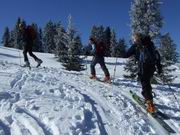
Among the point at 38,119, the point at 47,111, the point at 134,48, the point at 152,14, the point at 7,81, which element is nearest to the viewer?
the point at 38,119

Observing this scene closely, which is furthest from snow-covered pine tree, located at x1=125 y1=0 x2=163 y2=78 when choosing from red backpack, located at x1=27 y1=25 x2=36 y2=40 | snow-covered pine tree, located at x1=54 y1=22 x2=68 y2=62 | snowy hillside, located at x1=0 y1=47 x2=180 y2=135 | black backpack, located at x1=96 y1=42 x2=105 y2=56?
snowy hillside, located at x1=0 y1=47 x2=180 y2=135

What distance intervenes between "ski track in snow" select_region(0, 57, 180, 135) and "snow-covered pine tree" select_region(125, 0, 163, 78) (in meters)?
29.8

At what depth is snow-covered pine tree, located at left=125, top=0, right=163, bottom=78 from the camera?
41.2 m

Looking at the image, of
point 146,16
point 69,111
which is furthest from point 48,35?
point 69,111

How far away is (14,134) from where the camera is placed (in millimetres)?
7141

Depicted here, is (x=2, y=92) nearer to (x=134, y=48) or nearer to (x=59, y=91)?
(x=59, y=91)

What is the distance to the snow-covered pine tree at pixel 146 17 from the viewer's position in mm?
41237

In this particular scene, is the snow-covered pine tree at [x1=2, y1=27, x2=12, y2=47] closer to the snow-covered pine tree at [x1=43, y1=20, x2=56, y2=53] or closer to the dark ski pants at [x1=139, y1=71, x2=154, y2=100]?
the snow-covered pine tree at [x1=43, y1=20, x2=56, y2=53]

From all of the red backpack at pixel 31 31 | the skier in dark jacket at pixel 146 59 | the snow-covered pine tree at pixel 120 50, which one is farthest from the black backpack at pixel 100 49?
the skier in dark jacket at pixel 146 59

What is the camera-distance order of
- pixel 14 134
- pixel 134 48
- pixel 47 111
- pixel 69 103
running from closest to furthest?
1. pixel 14 134
2. pixel 47 111
3. pixel 69 103
4. pixel 134 48

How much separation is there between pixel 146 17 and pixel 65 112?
3441cm

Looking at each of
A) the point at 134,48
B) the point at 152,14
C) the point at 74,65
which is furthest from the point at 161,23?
the point at 134,48

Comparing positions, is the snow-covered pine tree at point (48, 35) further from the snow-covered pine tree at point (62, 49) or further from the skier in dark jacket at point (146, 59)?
the skier in dark jacket at point (146, 59)

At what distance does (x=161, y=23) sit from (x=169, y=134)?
3474cm
